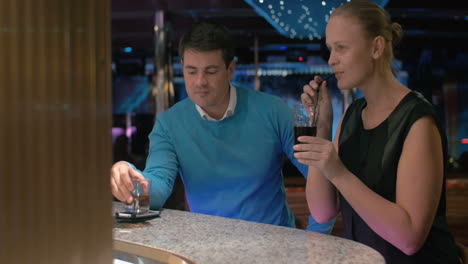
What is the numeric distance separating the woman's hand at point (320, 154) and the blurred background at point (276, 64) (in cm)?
430

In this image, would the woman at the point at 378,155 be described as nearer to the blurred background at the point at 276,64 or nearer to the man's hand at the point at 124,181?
the man's hand at the point at 124,181

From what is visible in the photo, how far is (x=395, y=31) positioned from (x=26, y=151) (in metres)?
1.47

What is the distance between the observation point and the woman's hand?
1352mm

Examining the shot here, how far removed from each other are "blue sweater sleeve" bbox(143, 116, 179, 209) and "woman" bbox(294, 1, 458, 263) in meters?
0.59

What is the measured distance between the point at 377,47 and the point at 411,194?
1.61 feet

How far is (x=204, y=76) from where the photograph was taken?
82.3 inches

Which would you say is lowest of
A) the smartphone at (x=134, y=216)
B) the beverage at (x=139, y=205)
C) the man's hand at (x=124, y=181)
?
the smartphone at (x=134, y=216)

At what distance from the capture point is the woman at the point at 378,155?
1315 millimetres

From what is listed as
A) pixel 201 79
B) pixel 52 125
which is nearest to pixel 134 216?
pixel 201 79

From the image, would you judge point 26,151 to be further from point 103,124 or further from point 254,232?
point 254,232

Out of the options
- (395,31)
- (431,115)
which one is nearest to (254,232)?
(431,115)

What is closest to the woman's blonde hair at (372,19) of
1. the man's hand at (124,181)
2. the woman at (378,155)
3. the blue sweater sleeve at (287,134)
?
the woman at (378,155)

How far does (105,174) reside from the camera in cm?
47

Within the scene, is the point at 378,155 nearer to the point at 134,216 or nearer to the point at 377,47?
the point at 377,47
